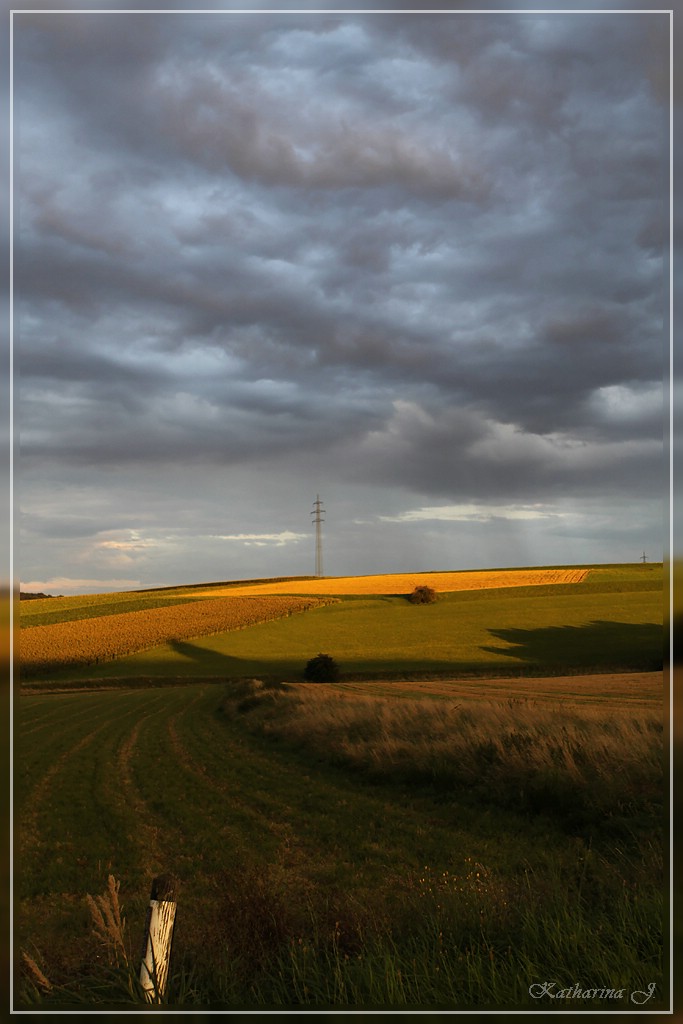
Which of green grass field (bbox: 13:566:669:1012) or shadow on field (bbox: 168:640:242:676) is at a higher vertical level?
shadow on field (bbox: 168:640:242:676)

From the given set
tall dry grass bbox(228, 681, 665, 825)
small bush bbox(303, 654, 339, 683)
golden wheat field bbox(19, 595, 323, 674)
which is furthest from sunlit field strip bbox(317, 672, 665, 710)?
golden wheat field bbox(19, 595, 323, 674)

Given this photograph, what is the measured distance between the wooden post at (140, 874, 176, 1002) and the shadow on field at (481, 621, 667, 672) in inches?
371

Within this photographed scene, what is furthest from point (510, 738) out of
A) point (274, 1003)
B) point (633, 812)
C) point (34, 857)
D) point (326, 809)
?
point (34, 857)

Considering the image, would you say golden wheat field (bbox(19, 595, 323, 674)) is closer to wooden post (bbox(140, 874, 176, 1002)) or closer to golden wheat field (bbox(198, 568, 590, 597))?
golden wheat field (bbox(198, 568, 590, 597))

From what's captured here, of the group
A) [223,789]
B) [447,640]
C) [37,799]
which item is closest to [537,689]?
[447,640]

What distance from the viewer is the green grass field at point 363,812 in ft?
12.8

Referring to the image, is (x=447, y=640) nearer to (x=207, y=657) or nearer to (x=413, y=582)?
(x=413, y=582)

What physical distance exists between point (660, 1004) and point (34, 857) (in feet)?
22.5

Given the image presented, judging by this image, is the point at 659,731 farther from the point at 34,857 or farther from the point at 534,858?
the point at 34,857

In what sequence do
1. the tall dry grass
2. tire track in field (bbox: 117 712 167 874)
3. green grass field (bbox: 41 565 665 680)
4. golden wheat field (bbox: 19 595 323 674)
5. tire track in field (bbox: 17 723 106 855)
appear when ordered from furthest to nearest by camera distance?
green grass field (bbox: 41 565 665 680)
golden wheat field (bbox: 19 595 323 674)
the tall dry grass
tire track in field (bbox: 17 723 106 855)
tire track in field (bbox: 117 712 167 874)

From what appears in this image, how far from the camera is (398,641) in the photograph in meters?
12.1

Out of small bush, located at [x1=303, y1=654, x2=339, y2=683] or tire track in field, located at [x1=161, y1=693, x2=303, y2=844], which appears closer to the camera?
tire track in field, located at [x1=161, y1=693, x2=303, y2=844]

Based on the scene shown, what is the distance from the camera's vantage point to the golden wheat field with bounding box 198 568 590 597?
12.3 meters

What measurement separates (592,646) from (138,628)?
31.7 ft
